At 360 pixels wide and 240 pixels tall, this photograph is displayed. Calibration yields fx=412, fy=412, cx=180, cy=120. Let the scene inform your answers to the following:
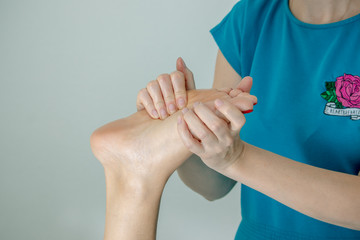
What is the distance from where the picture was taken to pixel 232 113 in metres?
0.58

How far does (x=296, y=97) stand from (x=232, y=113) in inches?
11.8

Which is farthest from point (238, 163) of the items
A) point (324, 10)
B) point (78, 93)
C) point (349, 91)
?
point (78, 93)

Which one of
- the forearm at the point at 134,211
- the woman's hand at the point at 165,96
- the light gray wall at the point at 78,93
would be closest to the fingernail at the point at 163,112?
the woman's hand at the point at 165,96

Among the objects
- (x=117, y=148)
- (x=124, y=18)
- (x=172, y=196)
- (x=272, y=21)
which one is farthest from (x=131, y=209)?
(x=124, y=18)

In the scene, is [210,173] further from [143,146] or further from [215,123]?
[215,123]

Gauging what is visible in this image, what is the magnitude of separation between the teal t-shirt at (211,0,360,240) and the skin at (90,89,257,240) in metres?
0.19

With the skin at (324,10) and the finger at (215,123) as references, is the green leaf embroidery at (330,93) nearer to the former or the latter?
the skin at (324,10)

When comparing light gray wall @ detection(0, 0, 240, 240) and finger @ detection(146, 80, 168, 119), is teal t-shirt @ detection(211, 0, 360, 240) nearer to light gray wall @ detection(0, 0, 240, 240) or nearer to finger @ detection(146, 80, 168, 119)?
finger @ detection(146, 80, 168, 119)

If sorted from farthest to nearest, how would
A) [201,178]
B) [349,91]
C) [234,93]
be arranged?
[201,178] → [349,91] → [234,93]

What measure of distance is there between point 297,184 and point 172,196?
84cm

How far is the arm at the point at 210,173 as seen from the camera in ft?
2.99

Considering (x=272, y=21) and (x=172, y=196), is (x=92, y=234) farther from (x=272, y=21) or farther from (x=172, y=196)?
(x=272, y=21)

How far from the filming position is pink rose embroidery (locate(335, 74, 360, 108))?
2.55 ft

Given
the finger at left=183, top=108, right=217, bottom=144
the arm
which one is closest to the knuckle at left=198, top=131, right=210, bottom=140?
the finger at left=183, top=108, right=217, bottom=144
